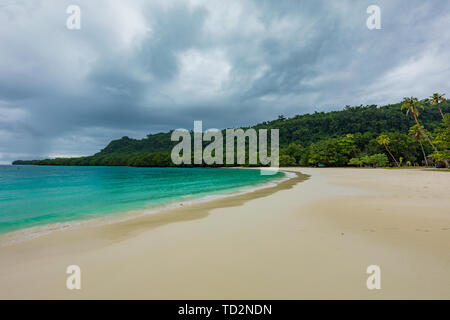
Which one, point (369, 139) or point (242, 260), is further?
point (369, 139)

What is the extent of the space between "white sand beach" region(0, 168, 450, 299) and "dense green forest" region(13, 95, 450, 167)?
47.9m

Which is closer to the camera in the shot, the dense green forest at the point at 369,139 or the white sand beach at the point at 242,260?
the white sand beach at the point at 242,260

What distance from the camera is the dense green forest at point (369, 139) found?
168 ft

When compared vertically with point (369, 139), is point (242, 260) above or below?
below

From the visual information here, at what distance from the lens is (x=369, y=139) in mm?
79938

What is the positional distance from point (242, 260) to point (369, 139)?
95273 millimetres

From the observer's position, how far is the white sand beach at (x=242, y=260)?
9.87ft

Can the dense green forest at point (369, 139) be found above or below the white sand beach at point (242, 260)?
above

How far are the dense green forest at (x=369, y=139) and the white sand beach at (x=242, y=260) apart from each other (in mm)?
47852

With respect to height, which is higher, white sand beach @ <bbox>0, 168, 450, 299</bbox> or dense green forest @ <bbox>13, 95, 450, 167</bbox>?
dense green forest @ <bbox>13, 95, 450, 167</bbox>

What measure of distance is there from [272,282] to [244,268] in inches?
24.5

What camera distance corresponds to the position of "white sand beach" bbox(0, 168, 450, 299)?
301 centimetres

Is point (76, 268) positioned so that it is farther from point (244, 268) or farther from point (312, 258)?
point (312, 258)
